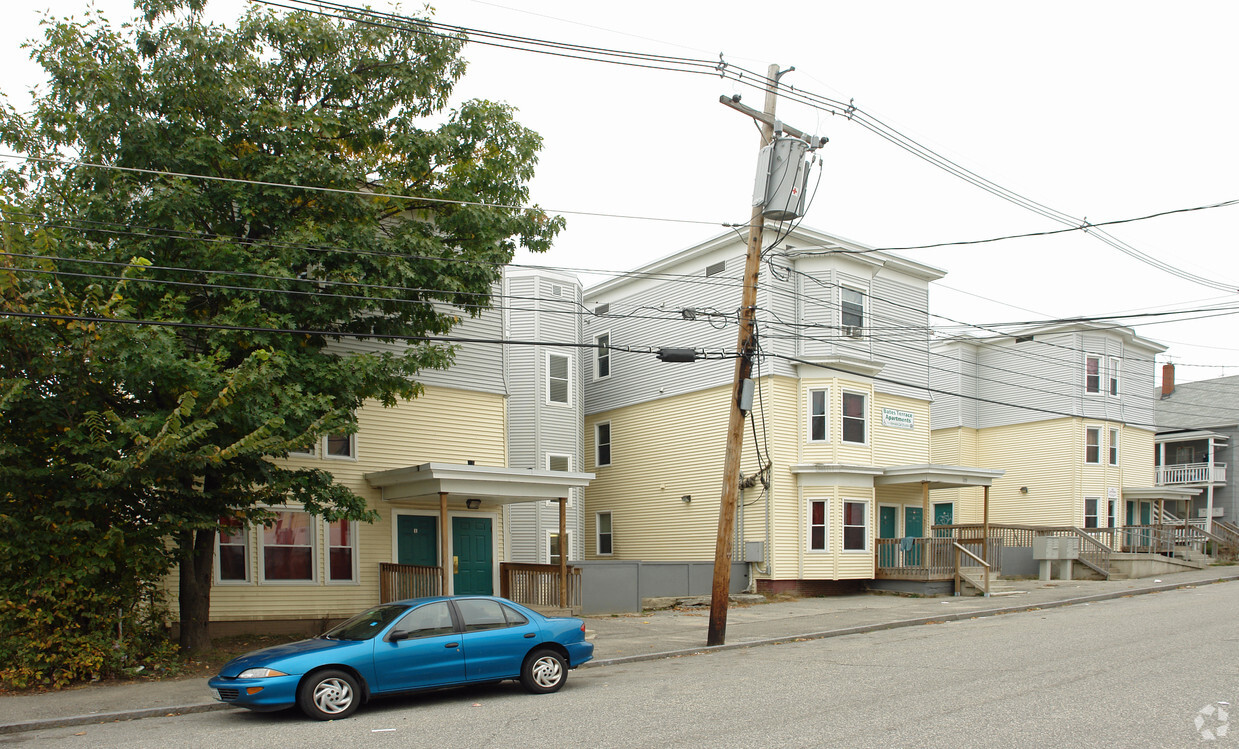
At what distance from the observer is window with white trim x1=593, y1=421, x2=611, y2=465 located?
30922mm

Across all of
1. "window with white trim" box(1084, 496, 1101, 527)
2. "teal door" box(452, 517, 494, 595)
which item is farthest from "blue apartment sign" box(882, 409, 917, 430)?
"teal door" box(452, 517, 494, 595)

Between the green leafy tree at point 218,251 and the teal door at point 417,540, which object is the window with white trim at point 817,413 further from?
the green leafy tree at point 218,251

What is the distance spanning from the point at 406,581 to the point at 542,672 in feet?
25.8

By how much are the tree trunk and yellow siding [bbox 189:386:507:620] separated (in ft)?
9.76

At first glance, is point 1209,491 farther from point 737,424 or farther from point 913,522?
point 737,424

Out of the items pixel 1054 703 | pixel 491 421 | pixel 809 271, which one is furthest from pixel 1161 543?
pixel 1054 703

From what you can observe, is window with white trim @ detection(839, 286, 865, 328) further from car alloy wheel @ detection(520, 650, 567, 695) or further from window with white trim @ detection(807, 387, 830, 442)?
car alloy wheel @ detection(520, 650, 567, 695)

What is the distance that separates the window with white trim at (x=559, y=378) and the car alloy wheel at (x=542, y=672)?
16.1 metres

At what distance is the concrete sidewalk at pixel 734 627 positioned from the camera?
11.2 m

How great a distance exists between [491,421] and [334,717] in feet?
39.5

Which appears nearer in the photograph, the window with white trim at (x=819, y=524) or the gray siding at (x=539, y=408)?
the window with white trim at (x=819, y=524)

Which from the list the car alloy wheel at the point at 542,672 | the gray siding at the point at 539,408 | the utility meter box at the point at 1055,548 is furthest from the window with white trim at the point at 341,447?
the utility meter box at the point at 1055,548

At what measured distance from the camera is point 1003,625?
59.0 feet

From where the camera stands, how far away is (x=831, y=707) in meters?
9.84
